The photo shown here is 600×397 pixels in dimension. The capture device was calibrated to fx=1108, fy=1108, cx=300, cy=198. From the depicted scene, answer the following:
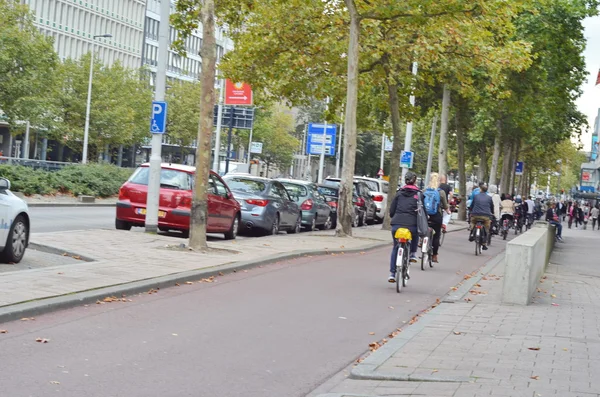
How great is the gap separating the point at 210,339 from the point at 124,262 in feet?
18.7

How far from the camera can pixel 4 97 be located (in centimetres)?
5891

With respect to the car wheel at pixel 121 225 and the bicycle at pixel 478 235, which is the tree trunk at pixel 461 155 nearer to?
the bicycle at pixel 478 235

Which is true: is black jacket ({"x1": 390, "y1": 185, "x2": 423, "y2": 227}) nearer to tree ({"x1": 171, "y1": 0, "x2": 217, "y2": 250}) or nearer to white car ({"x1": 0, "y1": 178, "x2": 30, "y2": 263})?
tree ({"x1": 171, "y1": 0, "x2": 217, "y2": 250})

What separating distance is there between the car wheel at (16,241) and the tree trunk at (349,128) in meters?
14.7

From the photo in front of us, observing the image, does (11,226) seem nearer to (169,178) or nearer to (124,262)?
(124,262)

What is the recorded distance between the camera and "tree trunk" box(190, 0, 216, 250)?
58.9ft

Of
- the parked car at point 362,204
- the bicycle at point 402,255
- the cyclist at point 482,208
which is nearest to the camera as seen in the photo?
the bicycle at point 402,255

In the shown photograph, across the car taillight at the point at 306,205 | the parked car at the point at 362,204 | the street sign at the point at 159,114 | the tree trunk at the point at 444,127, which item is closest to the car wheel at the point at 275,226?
the car taillight at the point at 306,205

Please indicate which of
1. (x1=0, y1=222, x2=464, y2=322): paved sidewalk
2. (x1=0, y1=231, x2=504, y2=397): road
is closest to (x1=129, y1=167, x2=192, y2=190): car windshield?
(x1=0, y1=222, x2=464, y2=322): paved sidewalk

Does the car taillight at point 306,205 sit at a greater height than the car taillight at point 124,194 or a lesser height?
lesser

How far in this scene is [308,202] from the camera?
3219cm

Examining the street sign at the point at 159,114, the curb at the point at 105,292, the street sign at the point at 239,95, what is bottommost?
the curb at the point at 105,292

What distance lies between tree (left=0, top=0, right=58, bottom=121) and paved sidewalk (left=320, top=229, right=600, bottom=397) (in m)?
46.9

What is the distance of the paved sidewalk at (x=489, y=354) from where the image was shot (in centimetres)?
747
